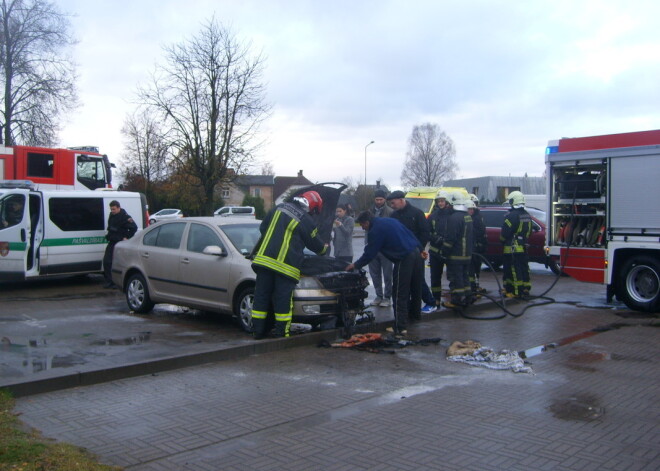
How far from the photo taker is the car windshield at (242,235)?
29.3 ft

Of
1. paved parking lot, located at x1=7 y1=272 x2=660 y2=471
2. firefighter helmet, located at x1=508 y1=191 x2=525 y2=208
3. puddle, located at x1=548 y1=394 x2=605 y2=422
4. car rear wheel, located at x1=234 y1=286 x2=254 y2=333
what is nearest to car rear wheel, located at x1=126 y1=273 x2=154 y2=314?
car rear wheel, located at x1=234 y1=286 x2=254 y2=333

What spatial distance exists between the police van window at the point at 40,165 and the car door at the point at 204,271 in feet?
35.8

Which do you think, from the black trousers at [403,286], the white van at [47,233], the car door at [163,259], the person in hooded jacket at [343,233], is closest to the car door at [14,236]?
the white van at [47,233]

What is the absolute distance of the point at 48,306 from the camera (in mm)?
10922

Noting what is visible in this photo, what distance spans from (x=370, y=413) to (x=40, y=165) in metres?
16.0

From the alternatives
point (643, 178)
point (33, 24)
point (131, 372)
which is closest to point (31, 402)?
point (131, 372)

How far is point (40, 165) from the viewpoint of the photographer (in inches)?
720

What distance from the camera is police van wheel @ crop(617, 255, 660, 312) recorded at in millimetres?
10359

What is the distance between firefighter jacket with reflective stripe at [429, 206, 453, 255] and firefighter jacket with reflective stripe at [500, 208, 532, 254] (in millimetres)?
1846

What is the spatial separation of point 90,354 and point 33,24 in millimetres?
30733

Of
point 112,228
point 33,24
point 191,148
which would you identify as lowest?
point 112,228

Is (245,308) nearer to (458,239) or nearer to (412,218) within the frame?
(412,218)

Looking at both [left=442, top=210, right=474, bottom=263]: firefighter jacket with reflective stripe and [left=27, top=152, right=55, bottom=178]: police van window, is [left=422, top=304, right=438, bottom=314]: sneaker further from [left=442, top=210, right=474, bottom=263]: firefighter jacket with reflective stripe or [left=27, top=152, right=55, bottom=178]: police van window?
[left=27, top=152, right=55, bottom=178]: police van window

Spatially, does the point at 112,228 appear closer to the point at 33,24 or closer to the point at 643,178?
the point at 643,178
